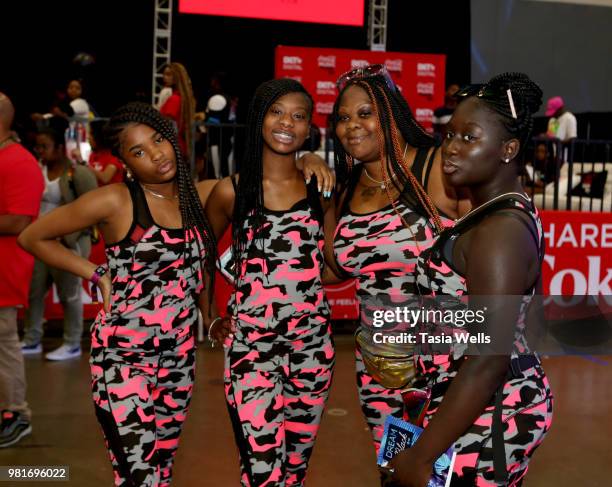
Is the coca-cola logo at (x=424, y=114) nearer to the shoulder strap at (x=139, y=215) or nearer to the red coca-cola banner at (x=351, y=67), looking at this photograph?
the red coca-cola banner at (x=351, y=67)

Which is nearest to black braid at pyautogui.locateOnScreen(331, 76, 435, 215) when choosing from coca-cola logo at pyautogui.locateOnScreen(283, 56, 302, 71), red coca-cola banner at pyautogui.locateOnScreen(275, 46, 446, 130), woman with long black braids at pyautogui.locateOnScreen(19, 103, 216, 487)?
woman with long black braids at pyautogui.locateOnScreen(19, 103, 216, 487)

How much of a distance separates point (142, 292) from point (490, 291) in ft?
4.77

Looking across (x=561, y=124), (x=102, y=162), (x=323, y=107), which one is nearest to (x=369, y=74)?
(x=102, y=162)

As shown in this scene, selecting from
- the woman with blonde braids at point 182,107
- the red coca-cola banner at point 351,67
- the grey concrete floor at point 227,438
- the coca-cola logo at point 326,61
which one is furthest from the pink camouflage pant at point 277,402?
the coca-cola logo at point 326,61

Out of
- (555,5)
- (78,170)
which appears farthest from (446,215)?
(555,5)

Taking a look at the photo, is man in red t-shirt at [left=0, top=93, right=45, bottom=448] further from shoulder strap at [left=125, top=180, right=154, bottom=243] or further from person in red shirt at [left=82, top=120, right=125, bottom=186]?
person in red shirt at [left=82, top=120, right=125, bottom=186]

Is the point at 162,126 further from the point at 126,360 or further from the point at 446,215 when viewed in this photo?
the point at 446,215

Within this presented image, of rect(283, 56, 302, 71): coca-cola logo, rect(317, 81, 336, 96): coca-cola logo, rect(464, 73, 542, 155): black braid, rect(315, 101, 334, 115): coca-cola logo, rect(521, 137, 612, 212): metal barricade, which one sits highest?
rect(283, 56, 302, 71): coca-cola logo

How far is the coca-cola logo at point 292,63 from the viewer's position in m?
10.9

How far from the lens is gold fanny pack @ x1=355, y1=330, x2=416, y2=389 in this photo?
2418 mm

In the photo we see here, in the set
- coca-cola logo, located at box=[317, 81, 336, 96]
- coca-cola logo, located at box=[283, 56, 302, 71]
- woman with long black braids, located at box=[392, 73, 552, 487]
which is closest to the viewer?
woman with long black braids, located at box=[392, 73, 552, 487]

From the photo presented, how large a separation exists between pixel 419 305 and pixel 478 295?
1.17 feet

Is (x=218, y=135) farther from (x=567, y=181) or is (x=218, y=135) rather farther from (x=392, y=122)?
(x=392, y=122)

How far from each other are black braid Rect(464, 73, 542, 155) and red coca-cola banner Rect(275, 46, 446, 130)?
927cm
